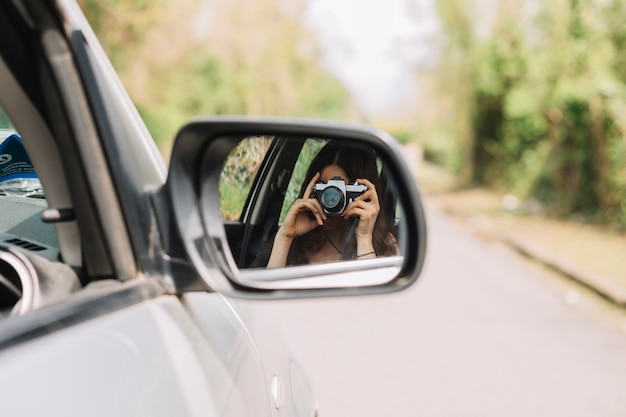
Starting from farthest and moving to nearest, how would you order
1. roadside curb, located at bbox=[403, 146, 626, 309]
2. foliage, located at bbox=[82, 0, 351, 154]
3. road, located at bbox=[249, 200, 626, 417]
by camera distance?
foliage, located at bbox=[82, 0, 351, 154] → roadside curb, located at bbox=[403, 146, 626, 309] → road, located at bbox=[249, 200, 626, 417]

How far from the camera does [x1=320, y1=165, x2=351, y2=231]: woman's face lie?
5.15 ft

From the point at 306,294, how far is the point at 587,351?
18.1 feet

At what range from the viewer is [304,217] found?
1587 mm

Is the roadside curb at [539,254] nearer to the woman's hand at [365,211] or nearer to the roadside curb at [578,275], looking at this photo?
the roadside curb at [578,275]

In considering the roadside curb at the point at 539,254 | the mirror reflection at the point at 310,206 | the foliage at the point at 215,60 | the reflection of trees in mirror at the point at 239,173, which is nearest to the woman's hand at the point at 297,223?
the mirror reflection at the point at 310,206

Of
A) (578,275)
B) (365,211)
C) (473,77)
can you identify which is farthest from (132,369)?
(473,77)

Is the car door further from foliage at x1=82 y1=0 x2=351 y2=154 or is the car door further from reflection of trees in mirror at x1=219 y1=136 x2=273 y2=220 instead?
foliage at x1=82 y1=0 x2=351 y2=154

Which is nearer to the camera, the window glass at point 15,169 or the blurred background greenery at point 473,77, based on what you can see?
the window glass at point 15,169

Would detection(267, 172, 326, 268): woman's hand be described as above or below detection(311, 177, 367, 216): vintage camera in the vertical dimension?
below

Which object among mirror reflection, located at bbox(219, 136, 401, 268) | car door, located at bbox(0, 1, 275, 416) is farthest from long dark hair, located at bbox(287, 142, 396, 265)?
car door, located at bbox(0, 1, 275, 416)

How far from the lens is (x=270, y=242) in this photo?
5.34 feet

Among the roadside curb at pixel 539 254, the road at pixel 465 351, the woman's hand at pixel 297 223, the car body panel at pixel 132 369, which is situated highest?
the woman's hand at pixel 297 223

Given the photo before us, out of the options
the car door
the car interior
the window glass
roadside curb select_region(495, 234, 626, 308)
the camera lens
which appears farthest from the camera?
roadside curb select_region(495, 234, 626, 308)

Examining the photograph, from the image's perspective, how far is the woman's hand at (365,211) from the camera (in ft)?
5.20
